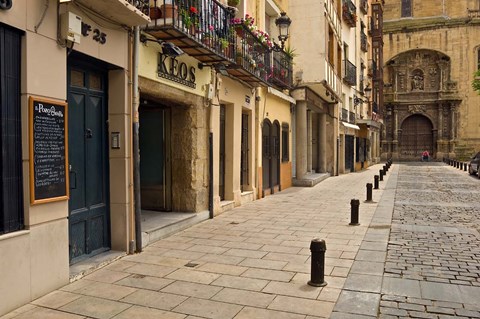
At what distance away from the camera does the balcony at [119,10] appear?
205 inches

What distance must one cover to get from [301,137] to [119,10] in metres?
13.3

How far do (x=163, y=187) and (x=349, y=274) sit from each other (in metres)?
4.88

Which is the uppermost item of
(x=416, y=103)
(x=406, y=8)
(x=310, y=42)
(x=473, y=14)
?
(x=406, y=8)

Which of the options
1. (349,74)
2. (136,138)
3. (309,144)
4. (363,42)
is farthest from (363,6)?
(136,138)

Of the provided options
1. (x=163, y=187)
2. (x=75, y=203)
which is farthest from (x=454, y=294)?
(x=163, y=187)

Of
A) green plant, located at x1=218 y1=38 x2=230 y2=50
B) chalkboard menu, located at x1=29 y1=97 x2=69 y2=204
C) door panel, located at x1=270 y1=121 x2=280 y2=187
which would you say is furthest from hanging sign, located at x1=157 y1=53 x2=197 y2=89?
door panel, located at x1=270 y1=121 x2=280 y2=187

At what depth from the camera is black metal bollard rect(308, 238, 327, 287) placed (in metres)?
4.84

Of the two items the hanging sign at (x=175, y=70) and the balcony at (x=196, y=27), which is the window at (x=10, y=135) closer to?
the balcony at (x=196, y=27)

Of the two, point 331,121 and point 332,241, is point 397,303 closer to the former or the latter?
point 332,241

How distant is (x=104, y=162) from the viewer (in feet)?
20.5

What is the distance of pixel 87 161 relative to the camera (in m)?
5.88

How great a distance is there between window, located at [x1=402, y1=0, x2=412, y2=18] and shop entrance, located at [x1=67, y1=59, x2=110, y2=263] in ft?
166

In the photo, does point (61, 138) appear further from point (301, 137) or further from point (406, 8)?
point (406, 8)

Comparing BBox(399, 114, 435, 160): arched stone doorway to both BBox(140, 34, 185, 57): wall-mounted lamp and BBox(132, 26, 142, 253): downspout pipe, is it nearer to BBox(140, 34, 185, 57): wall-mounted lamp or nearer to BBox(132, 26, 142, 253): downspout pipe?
BBox(140, 34, 185, 57): wall-mounted lamp
